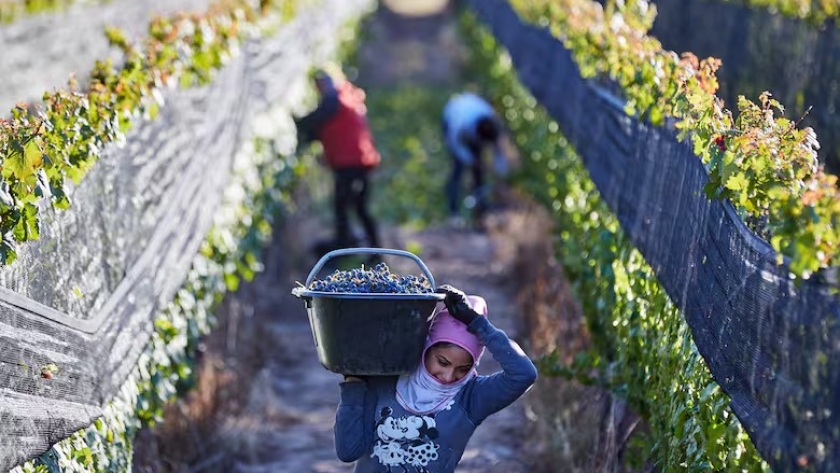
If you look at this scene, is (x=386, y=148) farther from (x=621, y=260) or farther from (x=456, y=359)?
(x=456, y=359)

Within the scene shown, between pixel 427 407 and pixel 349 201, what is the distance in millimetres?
6667

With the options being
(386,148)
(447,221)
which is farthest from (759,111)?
(386,148)

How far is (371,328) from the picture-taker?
429 cm

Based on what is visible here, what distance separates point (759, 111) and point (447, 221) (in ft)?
29.5

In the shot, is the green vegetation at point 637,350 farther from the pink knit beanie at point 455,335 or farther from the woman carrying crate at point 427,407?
the pink knit beanie at point 455,335

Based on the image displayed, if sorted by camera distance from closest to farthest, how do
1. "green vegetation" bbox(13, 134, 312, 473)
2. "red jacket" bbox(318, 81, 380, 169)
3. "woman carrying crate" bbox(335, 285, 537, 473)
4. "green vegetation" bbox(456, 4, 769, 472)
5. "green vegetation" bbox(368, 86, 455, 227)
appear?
"green vegetation" bbox(456, 4, 769, 472), "woman carrying crate" bbox(335, 285, 537, 473), "green vegetation" bbox(13, 134, 312, 473), "red jacket" bbox(318, 81, 380, 169), "green vegetation" bbox(368, 86, 455, 227)

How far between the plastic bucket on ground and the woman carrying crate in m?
0.11

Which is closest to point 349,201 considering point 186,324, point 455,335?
point 186,324

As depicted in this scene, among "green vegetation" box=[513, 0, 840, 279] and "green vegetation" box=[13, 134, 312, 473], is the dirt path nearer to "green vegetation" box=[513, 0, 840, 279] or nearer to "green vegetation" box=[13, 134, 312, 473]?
"green vegetation" box=[13, 134, 312, 473]

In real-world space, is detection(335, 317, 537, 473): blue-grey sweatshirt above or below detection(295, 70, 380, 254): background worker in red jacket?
below

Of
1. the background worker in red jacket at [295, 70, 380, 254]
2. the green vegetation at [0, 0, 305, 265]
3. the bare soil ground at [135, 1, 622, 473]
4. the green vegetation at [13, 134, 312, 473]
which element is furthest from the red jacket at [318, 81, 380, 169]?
the green vegetation at [0, 0, 305, 265]

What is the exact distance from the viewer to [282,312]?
383 inches

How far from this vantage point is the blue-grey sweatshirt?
446 cm

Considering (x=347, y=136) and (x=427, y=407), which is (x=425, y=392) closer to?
(x=427, y=407)
